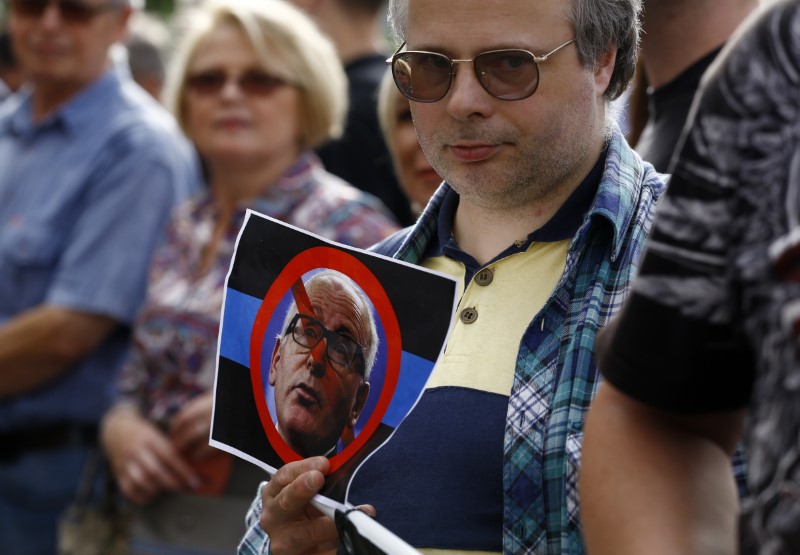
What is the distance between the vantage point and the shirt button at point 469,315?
6.01 feet

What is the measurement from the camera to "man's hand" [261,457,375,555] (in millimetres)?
1654

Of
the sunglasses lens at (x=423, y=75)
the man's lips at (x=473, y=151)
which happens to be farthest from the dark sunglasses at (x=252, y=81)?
the man's lips at (x=473, y=151)

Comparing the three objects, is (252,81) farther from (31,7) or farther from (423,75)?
(423,75)

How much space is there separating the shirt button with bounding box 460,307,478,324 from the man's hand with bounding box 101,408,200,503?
1.78 metres

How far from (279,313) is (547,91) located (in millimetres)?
515

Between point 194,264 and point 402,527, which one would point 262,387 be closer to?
point 402,527

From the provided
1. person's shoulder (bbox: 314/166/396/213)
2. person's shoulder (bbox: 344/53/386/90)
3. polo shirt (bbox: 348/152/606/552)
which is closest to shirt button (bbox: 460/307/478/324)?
polo shirt (bbox: 348/152/606/552)

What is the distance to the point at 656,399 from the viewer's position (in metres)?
1.13

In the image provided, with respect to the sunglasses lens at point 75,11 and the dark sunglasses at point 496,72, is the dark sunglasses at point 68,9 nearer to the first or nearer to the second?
the sunglasses lens at point 75,11

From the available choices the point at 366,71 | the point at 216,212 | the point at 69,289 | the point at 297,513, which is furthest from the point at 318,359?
the point at 366,71

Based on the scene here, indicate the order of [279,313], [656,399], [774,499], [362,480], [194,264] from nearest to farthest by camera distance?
[774,499]
[656,399]
[279,313]
[362,480]
[194,264]

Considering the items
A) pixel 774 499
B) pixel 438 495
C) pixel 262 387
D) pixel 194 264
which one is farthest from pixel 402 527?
pixel 194 264

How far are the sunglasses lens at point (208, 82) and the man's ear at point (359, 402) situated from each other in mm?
2267

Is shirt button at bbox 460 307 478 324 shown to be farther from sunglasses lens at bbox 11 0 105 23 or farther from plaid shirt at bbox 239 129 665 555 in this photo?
sunglasses lens at bbox 11 0 105 23
